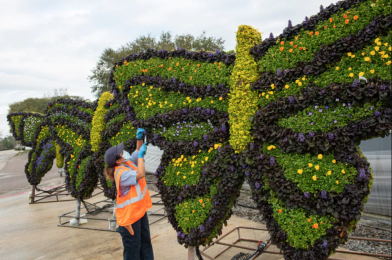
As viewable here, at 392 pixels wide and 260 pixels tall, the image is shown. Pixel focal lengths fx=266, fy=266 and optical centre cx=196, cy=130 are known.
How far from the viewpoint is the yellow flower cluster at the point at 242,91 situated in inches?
126

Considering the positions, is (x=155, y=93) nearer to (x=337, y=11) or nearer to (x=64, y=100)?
(x=337, y=11)

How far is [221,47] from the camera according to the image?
832 inches

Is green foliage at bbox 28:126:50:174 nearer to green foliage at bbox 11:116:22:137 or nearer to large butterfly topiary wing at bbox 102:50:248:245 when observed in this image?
green foliage at bbox 11:116:22:137

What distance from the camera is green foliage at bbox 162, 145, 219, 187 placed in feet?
11.7

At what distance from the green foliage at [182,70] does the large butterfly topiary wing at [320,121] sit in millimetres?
564

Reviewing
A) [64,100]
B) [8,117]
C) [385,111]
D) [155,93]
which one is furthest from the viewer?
[8,117]

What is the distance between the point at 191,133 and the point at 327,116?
172 centimetres

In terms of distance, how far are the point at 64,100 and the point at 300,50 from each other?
6.17m

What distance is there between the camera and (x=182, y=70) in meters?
3.79

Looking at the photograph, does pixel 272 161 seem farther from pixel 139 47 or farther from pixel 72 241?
pixel 139 47

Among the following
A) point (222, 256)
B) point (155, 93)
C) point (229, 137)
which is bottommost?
point (222, 256)

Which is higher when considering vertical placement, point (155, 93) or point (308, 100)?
point (155, 93)

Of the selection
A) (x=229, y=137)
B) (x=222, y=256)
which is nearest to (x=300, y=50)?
(x=229, y=137)

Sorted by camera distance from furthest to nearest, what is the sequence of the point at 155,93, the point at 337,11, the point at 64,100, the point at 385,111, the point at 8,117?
the point at 8,117, the point at 64,100, the point at 155,93, the point at 337,11, the point at 385,111
